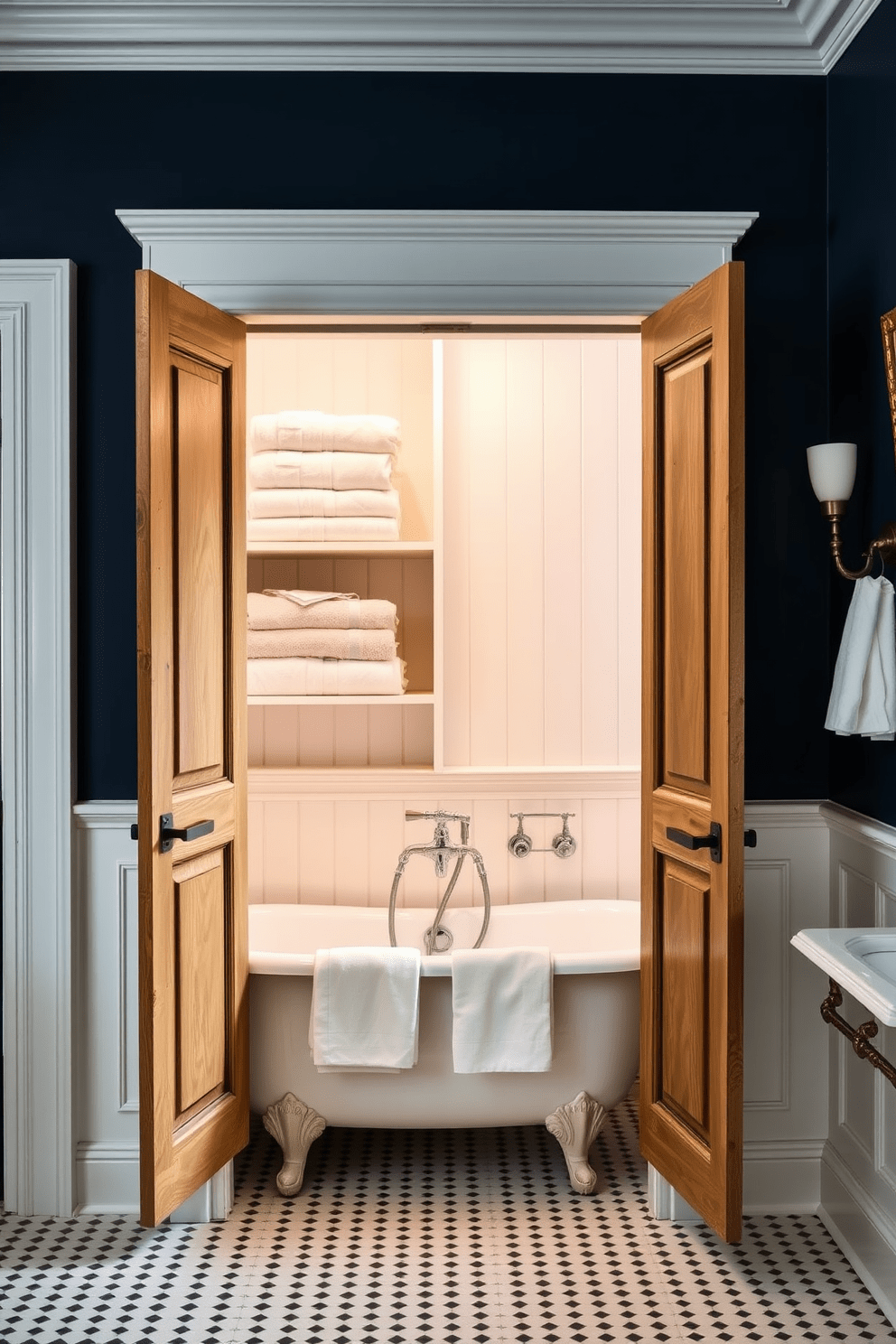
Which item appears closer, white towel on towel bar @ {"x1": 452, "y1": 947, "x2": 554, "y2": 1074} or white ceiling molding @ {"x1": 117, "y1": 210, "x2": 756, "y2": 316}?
white ceiling molding @ {"x1": 117, "y1": 210, "x2": 756, "y2": 316}

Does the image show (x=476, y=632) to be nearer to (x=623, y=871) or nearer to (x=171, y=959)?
(x=623, y=871)

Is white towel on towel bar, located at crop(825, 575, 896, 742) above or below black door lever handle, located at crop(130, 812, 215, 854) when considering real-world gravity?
above

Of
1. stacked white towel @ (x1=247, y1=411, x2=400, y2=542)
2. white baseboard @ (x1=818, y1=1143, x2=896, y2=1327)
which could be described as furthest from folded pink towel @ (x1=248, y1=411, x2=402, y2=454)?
white baseboard @ (x1=818, y1=1143, x2=896, y2=1327)

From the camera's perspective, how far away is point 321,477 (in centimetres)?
363

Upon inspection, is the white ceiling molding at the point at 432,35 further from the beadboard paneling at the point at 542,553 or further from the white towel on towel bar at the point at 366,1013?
the white towel on towel bar at the point at 366,1013

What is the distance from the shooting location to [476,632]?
3.84m

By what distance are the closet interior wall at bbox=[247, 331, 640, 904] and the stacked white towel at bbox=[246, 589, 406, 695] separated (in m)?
0.22

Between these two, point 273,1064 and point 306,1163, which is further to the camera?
point 306,1163

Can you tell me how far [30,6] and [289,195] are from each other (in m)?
0.72

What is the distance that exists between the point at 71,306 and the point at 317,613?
1.27 meters

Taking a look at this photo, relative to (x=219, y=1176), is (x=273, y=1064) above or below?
above

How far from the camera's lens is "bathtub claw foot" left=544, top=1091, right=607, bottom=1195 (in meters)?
2.88

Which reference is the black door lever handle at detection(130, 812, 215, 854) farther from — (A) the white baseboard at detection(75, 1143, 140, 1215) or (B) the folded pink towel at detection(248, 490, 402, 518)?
(B) the folded pink towel at detection(248, 490, 402, 518)

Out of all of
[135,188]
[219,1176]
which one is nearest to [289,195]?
[135,188]
